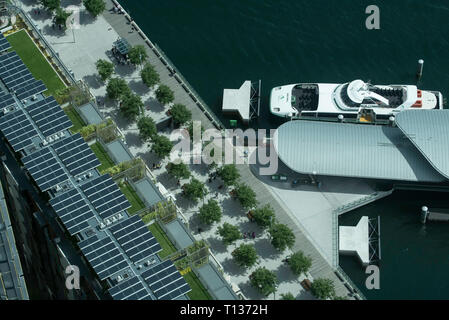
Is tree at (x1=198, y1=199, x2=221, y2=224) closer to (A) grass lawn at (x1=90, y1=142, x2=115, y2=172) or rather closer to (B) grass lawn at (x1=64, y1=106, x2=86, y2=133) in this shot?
(A) grass lawn at (x1=90, y1=142, x2=115, y2=172)

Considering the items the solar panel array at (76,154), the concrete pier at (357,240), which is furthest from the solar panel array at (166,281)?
the concrete pier at (357,240)

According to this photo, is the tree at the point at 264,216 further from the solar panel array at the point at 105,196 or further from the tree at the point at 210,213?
the solar panel array at the point at 105,196

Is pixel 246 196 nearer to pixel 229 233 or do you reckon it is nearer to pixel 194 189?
pixel 229 233

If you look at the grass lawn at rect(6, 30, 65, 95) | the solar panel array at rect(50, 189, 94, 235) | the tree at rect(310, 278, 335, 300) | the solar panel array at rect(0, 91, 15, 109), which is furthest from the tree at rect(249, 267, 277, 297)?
the solar panel array at rect(0, 91, 15, 109)

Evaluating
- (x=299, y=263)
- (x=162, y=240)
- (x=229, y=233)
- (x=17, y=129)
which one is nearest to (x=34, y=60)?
(x=17, y=129)
